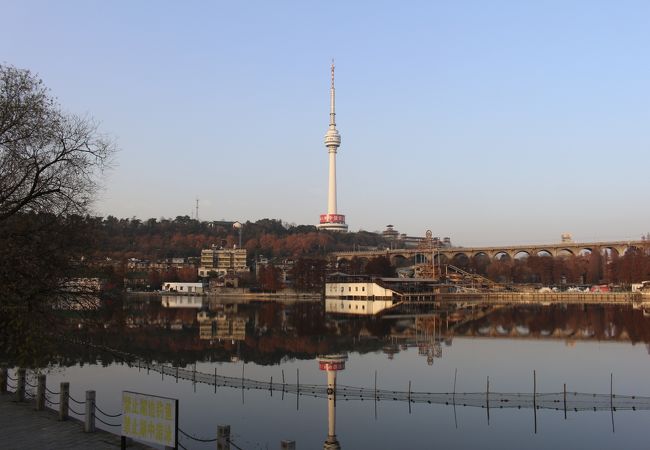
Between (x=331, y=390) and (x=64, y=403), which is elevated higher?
(x=64, y=403)

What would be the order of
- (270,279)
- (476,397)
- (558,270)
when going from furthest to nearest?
(558,270)
(270,279)
(476,397)

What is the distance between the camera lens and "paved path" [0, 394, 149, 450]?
12625mm

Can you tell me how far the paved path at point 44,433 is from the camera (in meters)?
12.6

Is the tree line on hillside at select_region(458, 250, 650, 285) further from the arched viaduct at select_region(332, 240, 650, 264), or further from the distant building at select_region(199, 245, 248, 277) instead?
the distant building at select_region(199, 245, 248, 277)

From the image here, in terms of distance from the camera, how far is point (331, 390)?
78.0 feet

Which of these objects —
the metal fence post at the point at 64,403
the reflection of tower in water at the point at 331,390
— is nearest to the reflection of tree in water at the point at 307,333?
the reflection of tower in water at the point at 331,390

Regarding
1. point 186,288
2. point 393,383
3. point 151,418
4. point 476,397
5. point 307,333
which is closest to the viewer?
point 151,418

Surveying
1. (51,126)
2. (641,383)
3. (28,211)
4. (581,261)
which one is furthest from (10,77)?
(581,261)

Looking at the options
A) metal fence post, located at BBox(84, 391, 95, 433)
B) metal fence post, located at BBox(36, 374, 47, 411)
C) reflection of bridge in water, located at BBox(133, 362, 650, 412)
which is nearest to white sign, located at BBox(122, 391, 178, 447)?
metal fence post, located at BBox(84, 391, 95, 433)

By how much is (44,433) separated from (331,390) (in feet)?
41.1

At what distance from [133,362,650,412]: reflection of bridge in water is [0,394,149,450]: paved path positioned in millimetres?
10785

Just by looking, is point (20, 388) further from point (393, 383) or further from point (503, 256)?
point (503, 256)

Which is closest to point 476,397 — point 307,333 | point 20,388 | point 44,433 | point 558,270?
point 44,433

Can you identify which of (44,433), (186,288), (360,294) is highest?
(44,433)
